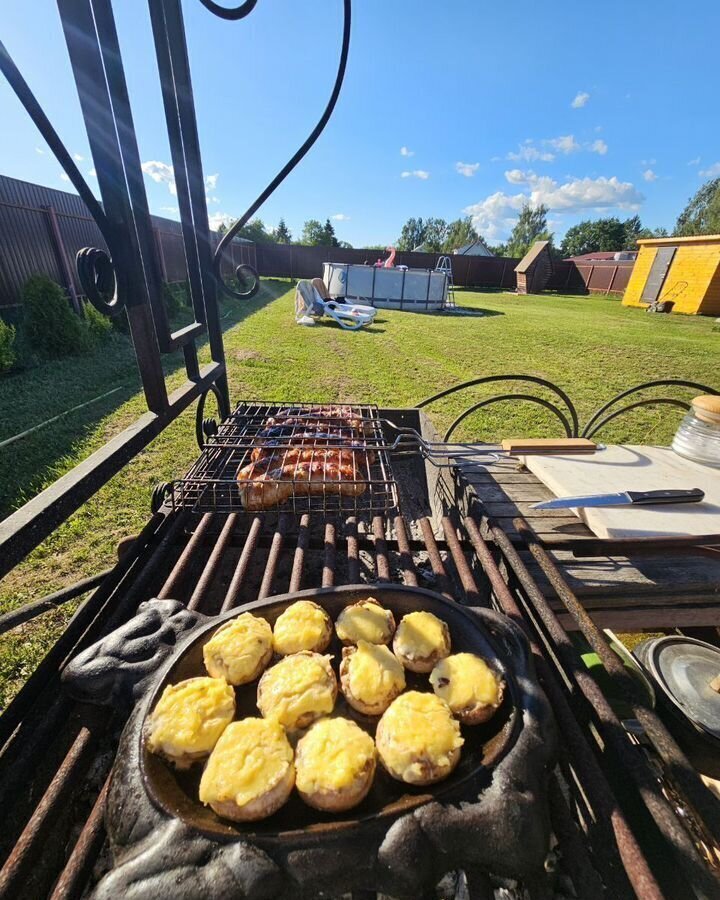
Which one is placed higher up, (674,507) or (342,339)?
(674,507)

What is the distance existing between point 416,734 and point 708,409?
8.88 feet

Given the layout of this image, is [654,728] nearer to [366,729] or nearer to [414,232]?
[366,729]

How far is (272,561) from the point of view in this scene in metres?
1.73

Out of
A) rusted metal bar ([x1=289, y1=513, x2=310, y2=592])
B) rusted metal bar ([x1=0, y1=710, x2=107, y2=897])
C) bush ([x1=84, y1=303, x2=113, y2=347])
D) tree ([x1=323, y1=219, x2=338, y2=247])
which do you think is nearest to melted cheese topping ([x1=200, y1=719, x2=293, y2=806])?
rusted metal bar ([x1=0, y1=710, x2=107, y2=897])

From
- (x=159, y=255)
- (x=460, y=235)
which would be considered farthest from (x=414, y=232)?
(x=159, y=255)

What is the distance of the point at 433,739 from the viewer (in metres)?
0.93

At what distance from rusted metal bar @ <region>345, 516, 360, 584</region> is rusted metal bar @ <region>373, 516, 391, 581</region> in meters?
0.09

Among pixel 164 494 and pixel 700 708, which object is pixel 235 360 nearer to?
pixel 164 494

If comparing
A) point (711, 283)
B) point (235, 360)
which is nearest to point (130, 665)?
point (235, 360)

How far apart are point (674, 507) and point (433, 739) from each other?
1.90 metres

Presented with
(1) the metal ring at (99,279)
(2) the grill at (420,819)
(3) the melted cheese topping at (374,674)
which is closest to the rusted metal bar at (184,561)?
(2) the grill at (420,819)

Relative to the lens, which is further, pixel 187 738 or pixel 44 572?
pixel 44 572

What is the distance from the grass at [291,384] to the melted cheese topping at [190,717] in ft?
5.93

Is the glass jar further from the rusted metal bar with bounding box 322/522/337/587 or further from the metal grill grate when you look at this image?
the rusted metal bar with bounding box 322/522/337/587
